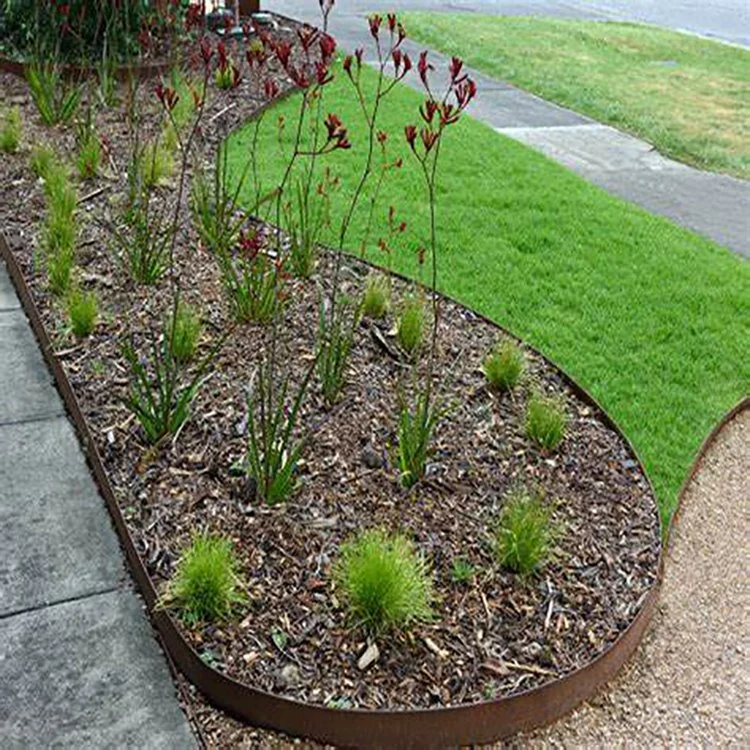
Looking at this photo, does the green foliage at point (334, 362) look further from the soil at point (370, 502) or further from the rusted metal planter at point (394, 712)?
the rusted metal planter at point (394, 712)

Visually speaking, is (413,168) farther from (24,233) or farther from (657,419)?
(657,419)

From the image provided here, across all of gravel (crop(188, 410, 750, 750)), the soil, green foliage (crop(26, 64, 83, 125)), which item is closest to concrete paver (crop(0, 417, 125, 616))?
the soil

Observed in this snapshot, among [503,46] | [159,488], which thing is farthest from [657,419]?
[503,46]

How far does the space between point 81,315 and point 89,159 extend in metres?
1.74

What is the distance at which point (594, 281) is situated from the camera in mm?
4828

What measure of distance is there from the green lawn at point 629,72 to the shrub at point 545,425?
4.45 meters

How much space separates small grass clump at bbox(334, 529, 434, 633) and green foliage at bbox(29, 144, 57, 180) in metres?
3.23

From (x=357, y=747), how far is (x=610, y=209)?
4304mm

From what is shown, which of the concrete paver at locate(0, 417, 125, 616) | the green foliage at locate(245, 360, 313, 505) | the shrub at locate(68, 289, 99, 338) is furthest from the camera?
the shrub at locate(68, 289, 99, 338)

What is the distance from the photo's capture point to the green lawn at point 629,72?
7934mm

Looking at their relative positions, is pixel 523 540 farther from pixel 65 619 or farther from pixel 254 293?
pixel 254 293

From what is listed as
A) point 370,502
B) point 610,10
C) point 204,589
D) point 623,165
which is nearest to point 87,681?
point 204,589

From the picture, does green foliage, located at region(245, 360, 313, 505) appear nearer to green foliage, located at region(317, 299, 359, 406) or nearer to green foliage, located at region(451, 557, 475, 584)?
green foliage, located at region(317, 299, 359, 406)

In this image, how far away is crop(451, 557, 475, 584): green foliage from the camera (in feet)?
8.87
